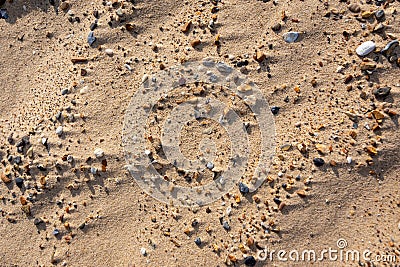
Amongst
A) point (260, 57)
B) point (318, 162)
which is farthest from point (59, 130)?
point (318, 162)

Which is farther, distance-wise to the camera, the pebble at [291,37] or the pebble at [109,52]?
the pebble at [109,52]

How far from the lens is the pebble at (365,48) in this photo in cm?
348

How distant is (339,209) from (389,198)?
0.45 metres

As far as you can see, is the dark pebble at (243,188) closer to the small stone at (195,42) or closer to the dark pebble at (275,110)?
the dark pebble at (275,110)

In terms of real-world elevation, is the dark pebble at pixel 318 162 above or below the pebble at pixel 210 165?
below

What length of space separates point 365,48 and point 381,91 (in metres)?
0.41

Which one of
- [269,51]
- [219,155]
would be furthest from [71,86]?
[269,51]

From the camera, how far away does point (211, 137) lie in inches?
143

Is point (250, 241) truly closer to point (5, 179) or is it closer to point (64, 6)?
point (5, 179)

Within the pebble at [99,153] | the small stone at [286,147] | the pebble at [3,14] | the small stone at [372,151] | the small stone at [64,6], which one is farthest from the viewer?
the pebble at [3,14]

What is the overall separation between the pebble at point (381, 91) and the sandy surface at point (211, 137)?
0.04m

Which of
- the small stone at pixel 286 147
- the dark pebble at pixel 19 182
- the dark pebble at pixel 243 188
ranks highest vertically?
the dark pebble at pixel 19 182

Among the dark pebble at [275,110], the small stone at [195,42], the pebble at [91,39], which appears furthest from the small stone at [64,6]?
the dark pebble at [275,110]

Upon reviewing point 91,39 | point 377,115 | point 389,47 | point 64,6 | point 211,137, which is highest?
point 64,6
